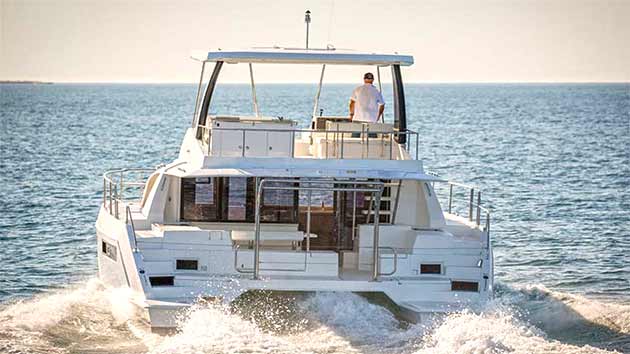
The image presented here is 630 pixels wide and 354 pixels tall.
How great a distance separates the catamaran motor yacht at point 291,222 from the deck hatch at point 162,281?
18 mm

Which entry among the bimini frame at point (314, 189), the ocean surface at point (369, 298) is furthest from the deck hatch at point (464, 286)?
the bimini frame at point (314, 189)

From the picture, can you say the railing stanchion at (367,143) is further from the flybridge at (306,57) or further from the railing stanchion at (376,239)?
the railing stanchion at (376,239)

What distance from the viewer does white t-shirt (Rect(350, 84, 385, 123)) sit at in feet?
72.8

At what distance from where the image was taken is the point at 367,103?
2227 cm

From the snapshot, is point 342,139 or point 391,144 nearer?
point 342,139

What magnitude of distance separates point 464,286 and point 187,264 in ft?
11.9

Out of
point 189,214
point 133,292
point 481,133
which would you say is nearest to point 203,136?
point 189,214

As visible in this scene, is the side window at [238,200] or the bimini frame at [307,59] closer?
the side window at [238,200]

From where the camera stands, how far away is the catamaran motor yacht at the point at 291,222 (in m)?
19.4

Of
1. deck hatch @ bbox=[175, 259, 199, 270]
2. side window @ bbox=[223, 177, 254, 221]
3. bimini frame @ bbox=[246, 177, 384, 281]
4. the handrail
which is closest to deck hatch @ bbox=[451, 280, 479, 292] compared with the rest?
bimini frame @ bbox=[246, 177, 384, 281]

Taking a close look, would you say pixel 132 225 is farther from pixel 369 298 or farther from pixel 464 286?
pixel 464 286

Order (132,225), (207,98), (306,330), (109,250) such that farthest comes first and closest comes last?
(207,98), (109,250), (132,225), (306,330)

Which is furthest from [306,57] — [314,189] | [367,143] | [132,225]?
[132,225]

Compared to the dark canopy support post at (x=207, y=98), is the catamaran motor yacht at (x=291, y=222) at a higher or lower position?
lower
